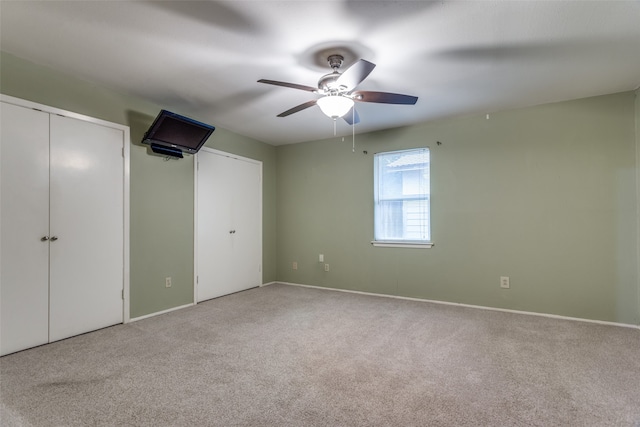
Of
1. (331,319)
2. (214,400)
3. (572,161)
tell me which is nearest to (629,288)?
(572,161)

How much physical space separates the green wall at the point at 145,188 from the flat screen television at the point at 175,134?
6.7 inches

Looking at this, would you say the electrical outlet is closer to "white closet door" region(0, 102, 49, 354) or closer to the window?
the window

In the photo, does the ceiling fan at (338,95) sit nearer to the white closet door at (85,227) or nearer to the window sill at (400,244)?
the white closet door at (85,227)

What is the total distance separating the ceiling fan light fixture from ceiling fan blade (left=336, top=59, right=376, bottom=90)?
99 mm

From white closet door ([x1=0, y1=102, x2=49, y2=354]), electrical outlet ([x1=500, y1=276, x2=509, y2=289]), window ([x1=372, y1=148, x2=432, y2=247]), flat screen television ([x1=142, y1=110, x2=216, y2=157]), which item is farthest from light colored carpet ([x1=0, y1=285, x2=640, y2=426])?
flat screen television ([x1=142, y1=110, x2=216, y2=157])

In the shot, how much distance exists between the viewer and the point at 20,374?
2076mm

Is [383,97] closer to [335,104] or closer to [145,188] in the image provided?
[335,104]

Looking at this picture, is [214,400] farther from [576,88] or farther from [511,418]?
[576,88]

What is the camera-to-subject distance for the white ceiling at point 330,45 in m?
1.87

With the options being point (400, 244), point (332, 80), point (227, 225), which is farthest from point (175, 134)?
point (400, 244)

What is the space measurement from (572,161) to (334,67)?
2754mm

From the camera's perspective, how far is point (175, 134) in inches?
128

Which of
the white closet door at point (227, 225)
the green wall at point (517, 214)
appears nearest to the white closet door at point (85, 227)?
the white closet door at point (227, 225)

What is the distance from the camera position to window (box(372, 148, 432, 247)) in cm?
404
